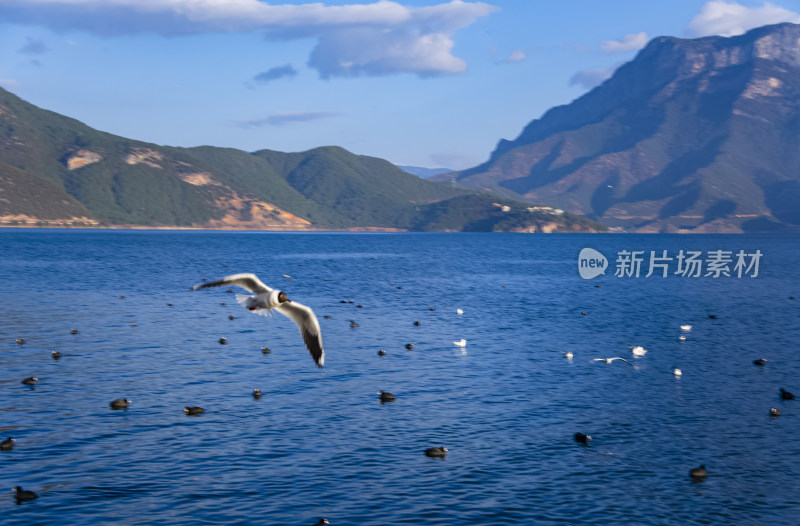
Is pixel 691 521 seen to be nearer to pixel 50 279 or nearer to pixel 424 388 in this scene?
pixel 424 388

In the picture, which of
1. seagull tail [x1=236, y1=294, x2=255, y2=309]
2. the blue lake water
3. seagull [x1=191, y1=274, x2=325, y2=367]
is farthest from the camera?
the blue lake water

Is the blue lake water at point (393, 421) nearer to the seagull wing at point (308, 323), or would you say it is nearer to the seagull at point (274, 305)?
the seagull wing at point (308, 323)

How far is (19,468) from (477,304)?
177ft

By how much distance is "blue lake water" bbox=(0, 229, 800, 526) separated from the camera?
21.1m

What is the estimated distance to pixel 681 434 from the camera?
28266 millimetres

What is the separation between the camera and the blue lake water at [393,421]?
69.3 ft

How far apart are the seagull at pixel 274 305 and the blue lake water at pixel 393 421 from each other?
Answer: 4.80 meters

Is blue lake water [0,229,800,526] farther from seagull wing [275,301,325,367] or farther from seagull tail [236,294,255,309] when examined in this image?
seagull tail [236,294,255,309]

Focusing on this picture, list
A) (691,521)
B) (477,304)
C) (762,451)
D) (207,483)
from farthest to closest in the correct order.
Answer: (477,304), (762,451), (207,483), (691,521)

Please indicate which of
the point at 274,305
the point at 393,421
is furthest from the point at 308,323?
the point at 393,421

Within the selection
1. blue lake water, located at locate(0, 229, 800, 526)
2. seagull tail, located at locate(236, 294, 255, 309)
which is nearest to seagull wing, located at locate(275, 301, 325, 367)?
seagull tail, located at locate(236, 294, 255, 309)

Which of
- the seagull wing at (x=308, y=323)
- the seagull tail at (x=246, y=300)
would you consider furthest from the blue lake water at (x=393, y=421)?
the seagull tail at (x=246, y=300)

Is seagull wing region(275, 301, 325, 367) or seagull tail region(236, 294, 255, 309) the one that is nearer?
seagull tail region(236, 294, 255, 309)

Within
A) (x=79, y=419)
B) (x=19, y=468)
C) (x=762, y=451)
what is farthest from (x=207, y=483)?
(x=762, y=451)
